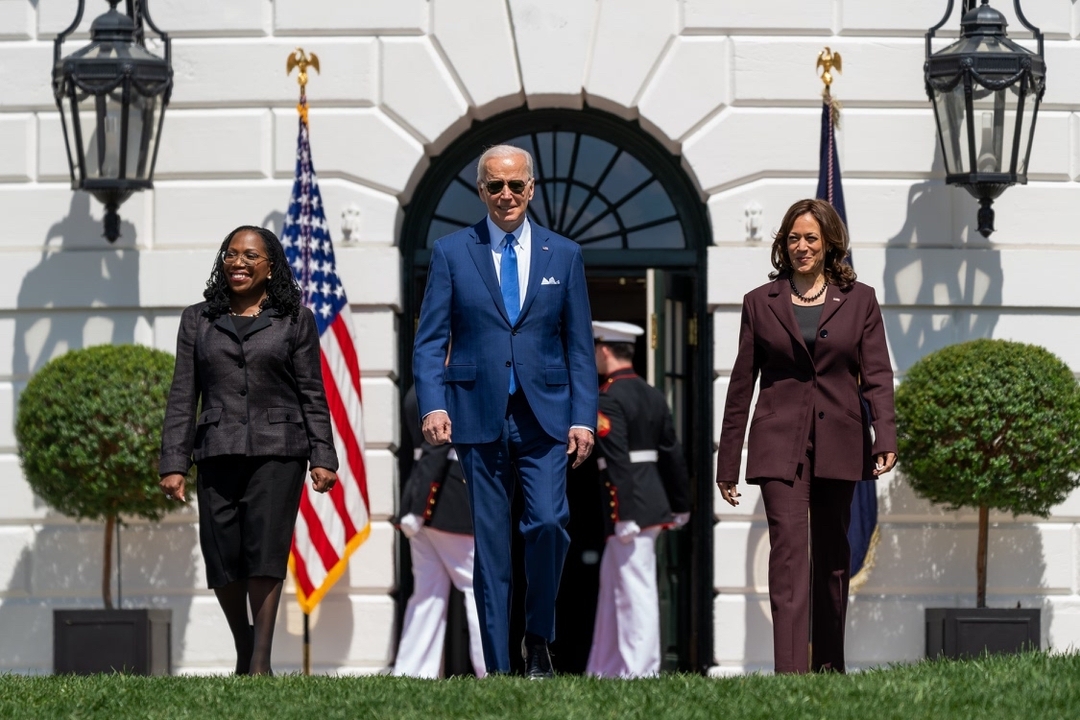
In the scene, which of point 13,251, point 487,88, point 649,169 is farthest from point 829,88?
point 13,251

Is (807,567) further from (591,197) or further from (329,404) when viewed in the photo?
(591,197)

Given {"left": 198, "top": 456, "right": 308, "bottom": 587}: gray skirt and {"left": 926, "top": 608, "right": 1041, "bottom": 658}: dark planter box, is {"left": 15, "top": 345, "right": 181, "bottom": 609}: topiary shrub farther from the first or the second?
{"left": 926, "top": 608, "right": 1041, "bottom": 658}: dark planter box

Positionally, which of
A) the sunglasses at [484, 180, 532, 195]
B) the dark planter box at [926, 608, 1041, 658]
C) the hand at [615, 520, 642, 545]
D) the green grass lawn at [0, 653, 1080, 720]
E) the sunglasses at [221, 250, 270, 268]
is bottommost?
the dark planter box at [926, 608, 1041, 658]

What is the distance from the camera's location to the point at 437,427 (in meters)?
→ 7.52

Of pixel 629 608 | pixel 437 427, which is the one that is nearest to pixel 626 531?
pixel 629 608

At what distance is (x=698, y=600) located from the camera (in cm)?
1150

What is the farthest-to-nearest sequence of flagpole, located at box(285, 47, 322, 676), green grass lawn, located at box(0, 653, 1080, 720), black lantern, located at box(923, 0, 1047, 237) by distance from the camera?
1. flagpole, located at box(285, 47, 322, 676)
2. black lantern, located at box(923, 0, 1047, 237)
3. green grass lawn, located at box(0, 653, 1080, 720)

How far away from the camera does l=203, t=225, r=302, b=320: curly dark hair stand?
8117 millimetres

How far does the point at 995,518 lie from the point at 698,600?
1.79m

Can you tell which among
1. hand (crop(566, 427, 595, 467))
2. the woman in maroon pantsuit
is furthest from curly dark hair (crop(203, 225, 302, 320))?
the woman in maroon pantsuit

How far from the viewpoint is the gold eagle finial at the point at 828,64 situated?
11.2 metres

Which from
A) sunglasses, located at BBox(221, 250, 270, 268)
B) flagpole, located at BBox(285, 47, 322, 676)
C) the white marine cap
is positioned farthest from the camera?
the white marine cap

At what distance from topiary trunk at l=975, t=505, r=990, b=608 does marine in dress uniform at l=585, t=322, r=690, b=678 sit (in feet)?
5.48

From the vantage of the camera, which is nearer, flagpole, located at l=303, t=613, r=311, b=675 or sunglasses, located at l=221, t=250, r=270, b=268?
sunglasses, located at l=221, t=250, r=270, b=268
